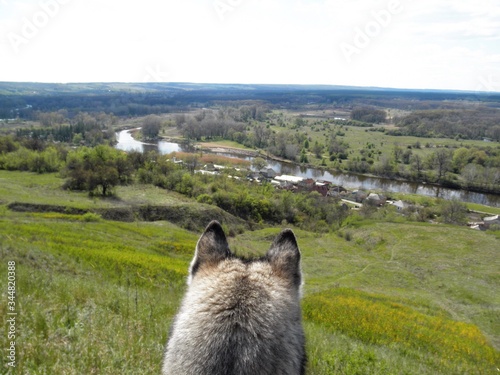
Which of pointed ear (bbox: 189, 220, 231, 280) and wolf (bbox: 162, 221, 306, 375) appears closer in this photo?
wolf (bbox: 162, 221, 306, 375)

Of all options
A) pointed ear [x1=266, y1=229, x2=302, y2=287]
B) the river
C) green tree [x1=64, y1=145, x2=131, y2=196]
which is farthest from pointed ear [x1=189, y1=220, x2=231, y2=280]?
the river

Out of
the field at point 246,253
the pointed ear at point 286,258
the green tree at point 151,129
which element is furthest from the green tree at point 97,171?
the green tree at point 151,129

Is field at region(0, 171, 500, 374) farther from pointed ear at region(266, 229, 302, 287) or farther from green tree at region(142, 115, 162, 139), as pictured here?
green tree at region(142, 115, 162, 139)

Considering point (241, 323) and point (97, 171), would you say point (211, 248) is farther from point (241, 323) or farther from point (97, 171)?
point (97, 171)

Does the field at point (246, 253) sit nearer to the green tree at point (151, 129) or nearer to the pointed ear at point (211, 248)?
the pointed ear at point (211, 248)

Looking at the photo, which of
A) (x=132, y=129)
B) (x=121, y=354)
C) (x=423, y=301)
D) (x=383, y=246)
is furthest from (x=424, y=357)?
(x=132, y=129)

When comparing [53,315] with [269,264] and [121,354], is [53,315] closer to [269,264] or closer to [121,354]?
[121,354]
